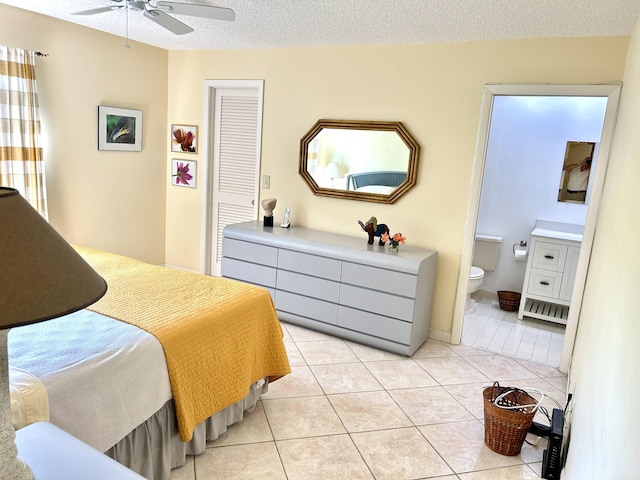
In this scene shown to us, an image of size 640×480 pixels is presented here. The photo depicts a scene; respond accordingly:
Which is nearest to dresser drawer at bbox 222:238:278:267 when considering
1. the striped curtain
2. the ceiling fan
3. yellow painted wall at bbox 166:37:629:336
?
yellow painted wall at bbox 166:37:629:336

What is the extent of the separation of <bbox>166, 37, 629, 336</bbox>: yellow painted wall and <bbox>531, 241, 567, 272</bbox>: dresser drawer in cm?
118

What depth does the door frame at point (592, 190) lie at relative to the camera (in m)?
3.02

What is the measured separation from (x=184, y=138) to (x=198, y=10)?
2357mm

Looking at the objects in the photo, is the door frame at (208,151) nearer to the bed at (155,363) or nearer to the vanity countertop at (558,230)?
the bed at (155,363)

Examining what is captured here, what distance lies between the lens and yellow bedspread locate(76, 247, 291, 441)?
2055 millimetres

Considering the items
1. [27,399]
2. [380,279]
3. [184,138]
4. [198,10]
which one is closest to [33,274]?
[27,399]

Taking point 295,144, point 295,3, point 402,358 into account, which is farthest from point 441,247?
point 295,3

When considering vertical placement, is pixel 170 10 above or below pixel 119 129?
above

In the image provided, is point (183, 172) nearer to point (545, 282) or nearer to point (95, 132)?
point (95, 132)

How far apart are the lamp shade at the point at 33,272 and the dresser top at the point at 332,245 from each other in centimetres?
Answer: 261

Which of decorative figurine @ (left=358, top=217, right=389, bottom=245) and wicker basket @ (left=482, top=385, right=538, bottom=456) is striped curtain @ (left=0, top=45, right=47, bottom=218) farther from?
wicker basket @ (left=482, top=385, right=538, bottom=456)

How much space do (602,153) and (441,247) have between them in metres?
1.26

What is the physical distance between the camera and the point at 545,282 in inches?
170

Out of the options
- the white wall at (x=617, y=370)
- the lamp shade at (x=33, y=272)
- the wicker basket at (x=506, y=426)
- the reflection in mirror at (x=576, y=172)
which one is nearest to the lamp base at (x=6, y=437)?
the lamp shade at (x=33, y=272)
